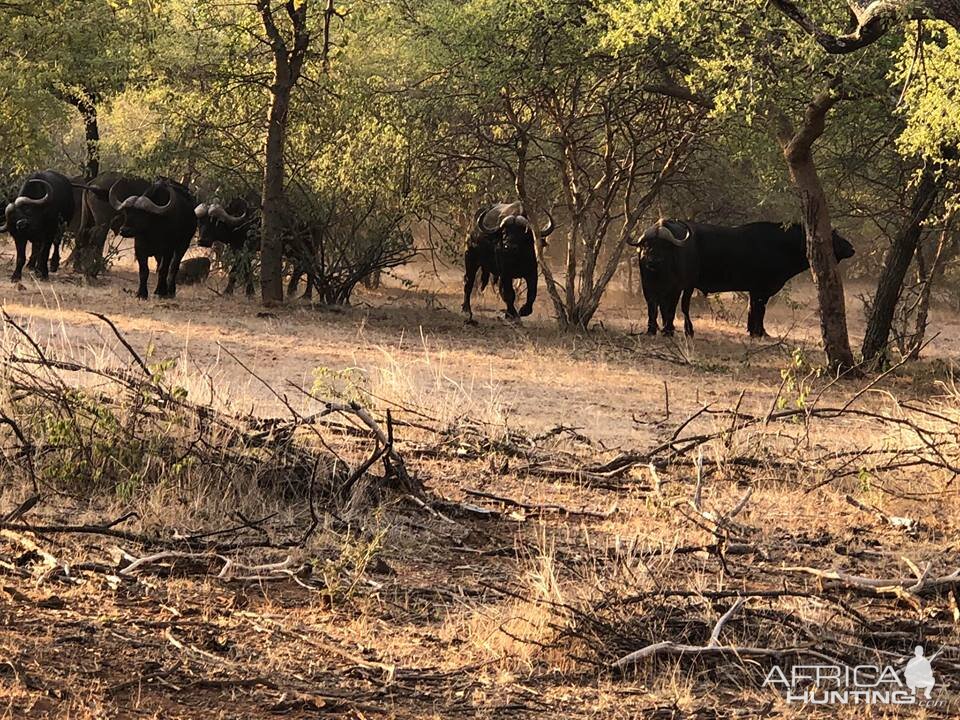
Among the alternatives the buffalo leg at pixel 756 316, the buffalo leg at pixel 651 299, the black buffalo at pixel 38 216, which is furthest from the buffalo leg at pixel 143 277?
the buffalo leg at pixel 756 316

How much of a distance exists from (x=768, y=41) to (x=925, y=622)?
27.4 ft

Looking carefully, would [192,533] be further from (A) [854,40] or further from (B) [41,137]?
(B) [41,137]

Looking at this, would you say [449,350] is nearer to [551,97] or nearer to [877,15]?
[551,97]

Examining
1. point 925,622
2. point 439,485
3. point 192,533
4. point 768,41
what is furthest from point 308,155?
point 925,622

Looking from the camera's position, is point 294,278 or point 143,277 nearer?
point 143,277

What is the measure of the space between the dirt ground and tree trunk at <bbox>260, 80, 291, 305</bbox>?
931 cm

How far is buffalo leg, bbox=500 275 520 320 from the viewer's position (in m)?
22.3

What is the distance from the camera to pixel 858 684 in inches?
192

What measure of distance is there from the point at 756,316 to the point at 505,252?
480cm

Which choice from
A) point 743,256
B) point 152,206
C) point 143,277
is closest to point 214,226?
point 152,206

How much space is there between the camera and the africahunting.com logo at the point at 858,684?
471cm

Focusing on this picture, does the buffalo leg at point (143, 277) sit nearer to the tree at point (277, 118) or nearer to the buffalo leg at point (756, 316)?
the tree at point (277, 118)

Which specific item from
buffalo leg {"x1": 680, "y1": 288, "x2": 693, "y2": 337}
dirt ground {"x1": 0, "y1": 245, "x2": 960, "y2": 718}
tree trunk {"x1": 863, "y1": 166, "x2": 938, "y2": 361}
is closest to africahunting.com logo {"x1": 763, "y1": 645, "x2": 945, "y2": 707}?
dirt ground {"x1": 0, "y1": 245, "x2": 960, "y2": 718}

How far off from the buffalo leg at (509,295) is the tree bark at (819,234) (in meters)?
7.49
